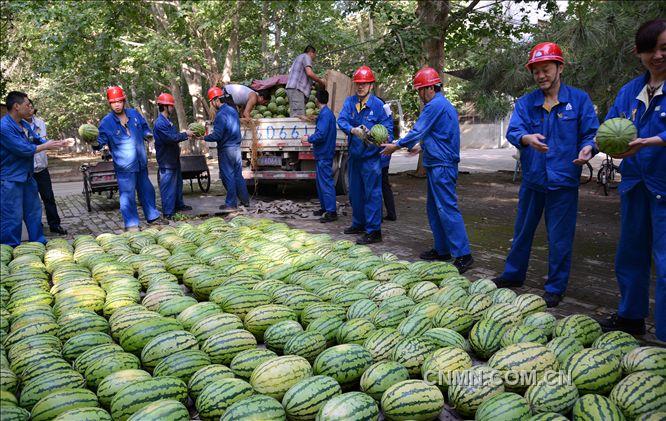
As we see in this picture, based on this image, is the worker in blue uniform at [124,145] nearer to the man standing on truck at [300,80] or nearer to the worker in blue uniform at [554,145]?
the man standing on truck at [300,80]

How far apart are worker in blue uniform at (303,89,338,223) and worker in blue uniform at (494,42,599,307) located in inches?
165

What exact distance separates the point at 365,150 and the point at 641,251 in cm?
374

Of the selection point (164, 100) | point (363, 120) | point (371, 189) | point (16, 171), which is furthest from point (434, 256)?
point (164, 100)

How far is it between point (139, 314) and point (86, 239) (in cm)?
279

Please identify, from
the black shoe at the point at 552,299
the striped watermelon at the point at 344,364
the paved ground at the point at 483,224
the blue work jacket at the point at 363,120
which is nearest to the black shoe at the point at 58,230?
the paved ground at the point at 483,224

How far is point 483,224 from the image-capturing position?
8.09 metres

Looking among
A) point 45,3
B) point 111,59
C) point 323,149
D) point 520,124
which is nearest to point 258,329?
point 520,124

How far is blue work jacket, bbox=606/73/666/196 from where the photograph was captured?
3.27 meters

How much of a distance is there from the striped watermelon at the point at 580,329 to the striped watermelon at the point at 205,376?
220 centimetres

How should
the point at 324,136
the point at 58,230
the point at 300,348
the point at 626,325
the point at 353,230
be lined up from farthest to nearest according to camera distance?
the point at 324,136 < the point at 58,230 < the point at 353,230 < the point at 626,325 < the point at 300,348

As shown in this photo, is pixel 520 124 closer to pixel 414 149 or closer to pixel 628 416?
pixel 414 149

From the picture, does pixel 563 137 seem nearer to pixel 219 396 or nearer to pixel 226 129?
pixel 219 396

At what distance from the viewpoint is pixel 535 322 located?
3.38m

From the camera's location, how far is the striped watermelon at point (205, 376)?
268cm
